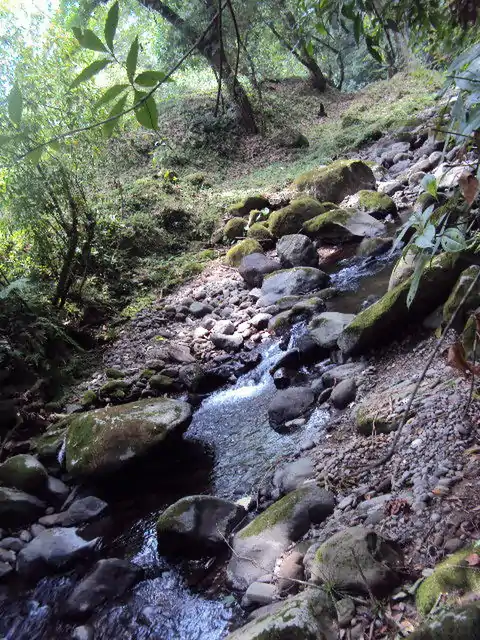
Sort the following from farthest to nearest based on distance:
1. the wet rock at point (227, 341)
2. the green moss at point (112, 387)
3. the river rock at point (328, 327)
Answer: the wet rock at point (227, 341)
the green moss at point (112, 387)
the river rock at point (328, 327)

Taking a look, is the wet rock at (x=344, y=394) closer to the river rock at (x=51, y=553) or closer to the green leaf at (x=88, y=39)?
the river rock at (x=51, y=553)

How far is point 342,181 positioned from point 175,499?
7360 mm

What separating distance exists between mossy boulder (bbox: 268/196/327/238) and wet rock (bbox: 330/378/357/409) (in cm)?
503

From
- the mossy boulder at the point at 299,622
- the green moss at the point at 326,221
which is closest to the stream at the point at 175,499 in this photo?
the mossy boulder at the point at 299,622

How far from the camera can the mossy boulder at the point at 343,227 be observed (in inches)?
328

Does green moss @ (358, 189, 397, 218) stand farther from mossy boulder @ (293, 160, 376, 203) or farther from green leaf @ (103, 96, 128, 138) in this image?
green leaf @ (103, 96, 128, 138)

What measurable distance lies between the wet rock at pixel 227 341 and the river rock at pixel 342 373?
1921 mm

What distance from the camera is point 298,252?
26.3 feet

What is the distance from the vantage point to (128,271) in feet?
28.9

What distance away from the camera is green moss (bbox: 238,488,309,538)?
3188mm

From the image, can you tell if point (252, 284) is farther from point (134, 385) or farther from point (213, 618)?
point (213, 618)

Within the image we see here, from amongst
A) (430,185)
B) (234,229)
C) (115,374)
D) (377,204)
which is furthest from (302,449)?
(234,229)

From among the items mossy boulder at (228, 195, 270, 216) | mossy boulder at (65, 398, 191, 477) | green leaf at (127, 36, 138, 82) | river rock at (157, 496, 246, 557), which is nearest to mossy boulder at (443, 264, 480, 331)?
river rock at (157, 496, 246, 557)

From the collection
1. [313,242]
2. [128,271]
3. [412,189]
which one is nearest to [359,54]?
[412,189]
